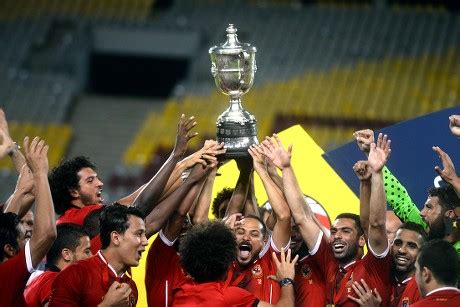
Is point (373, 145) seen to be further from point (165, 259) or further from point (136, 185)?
point (136, 185)

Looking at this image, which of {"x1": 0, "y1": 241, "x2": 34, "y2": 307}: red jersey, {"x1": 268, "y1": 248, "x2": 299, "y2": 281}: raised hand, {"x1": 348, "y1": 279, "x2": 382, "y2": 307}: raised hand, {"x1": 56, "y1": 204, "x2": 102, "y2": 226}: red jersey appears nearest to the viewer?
{"x1": 0, "y1": 241, "x2": 34, "y2": 307}: red jersey

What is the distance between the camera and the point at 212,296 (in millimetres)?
5453

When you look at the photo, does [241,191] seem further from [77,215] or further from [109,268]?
[109,268]

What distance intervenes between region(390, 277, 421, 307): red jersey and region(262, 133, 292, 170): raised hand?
916 millimetres

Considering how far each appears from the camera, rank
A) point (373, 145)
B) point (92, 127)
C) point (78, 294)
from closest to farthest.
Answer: point (78, 294), point (373, 145), point (92, 127)

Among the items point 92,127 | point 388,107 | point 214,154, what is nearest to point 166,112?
point 92,127

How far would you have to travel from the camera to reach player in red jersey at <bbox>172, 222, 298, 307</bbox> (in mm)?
5473

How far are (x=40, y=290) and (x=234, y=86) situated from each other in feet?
5.52

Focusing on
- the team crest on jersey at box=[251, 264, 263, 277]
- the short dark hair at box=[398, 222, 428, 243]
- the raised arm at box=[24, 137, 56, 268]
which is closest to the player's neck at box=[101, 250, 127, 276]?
the raised arm at box=[24, 137, 56, 268]

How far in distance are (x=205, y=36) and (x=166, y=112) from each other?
2.05m

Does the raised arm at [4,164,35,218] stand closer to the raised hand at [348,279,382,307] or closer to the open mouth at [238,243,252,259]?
the open mouth at [238,243,252,259]

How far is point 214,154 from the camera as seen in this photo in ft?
21.1

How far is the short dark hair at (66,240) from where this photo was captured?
610cm

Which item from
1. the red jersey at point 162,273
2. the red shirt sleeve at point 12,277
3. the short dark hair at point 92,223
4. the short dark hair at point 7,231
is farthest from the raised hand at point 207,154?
the red shirt sleeve at point 12,277
